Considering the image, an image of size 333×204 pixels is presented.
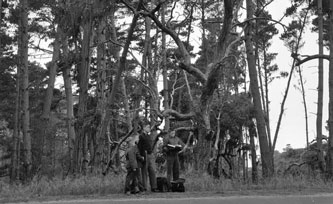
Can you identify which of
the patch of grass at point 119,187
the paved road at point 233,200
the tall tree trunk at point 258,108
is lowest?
the paved road at point 233,200

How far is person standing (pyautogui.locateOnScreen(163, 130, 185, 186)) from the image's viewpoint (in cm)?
1337

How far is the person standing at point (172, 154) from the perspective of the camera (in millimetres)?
13367

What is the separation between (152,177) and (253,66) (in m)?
7.47

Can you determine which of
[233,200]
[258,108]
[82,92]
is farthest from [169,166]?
[258,108]

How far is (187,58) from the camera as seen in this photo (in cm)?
1880

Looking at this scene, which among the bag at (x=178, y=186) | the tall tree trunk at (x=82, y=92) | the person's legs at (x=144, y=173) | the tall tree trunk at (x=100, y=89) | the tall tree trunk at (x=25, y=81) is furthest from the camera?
the tall tree trunk at (x=25, y=81)

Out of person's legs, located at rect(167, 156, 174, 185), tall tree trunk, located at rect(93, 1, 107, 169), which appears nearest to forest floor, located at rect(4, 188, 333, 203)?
person's legs, located at rect(167, 156, 174, 185)

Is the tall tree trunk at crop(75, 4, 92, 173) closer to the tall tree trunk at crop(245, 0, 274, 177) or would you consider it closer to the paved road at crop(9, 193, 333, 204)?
the tall tree trunk at crop(245, 0, 274, 177)

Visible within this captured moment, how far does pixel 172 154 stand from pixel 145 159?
807 millimetres

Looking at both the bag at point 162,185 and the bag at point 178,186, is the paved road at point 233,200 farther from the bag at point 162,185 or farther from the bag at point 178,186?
the bag at point 162,185

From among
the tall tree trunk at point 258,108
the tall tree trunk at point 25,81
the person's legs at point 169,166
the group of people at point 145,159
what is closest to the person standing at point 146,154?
the group of people at point 145,159

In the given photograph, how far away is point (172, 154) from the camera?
1355cm

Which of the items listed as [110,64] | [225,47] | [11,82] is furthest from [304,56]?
[11,82]

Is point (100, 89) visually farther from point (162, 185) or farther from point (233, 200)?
point (233, 200)
